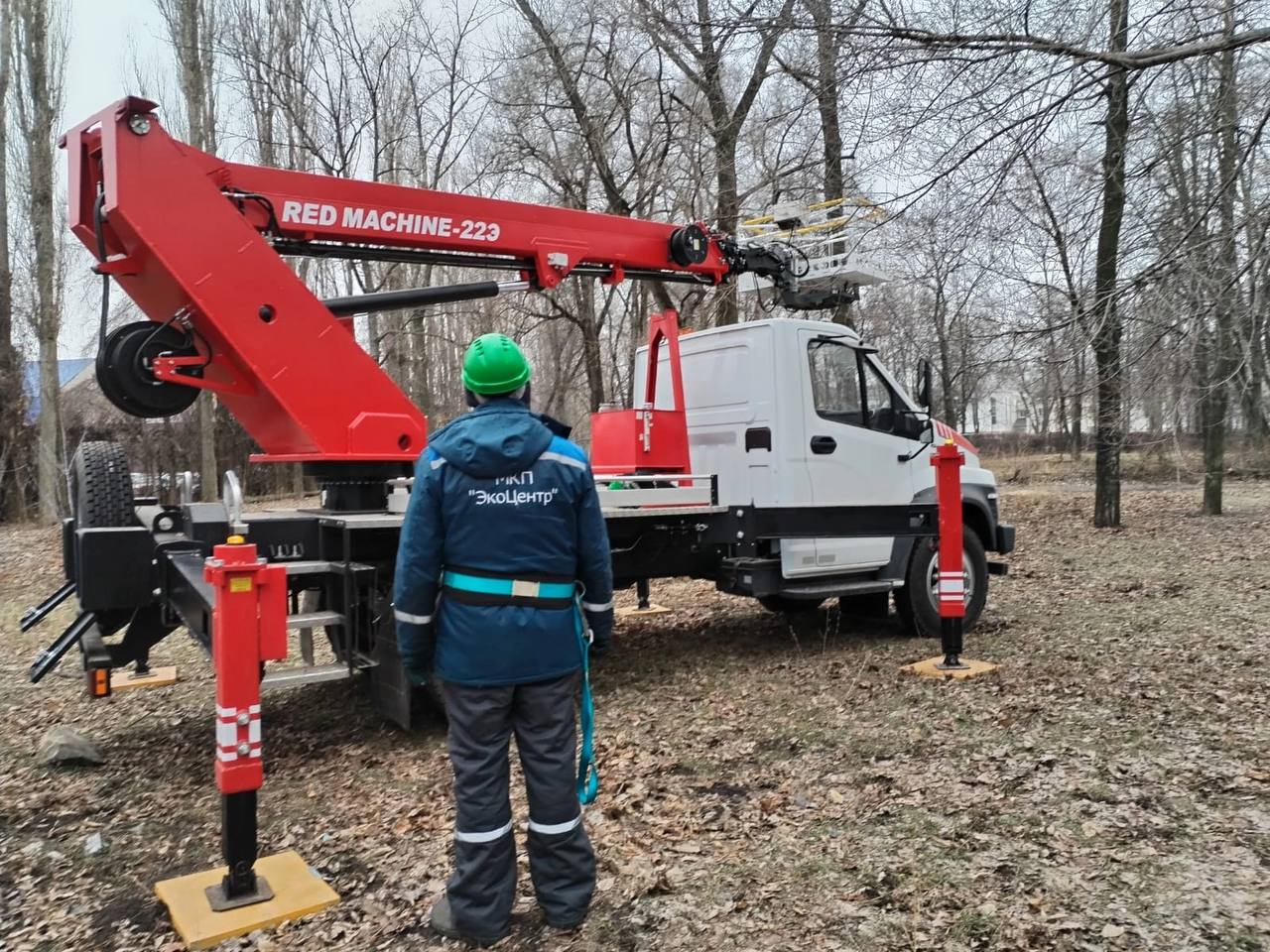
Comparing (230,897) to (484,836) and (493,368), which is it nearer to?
(484,836)

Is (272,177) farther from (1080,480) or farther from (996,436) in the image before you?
(996,436)

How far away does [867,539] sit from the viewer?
322 inches

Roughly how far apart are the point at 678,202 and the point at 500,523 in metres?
15.7

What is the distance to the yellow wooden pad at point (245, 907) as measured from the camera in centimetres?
346

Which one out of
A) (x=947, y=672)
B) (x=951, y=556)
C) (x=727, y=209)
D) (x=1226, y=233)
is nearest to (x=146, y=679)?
(x=947, y=672)

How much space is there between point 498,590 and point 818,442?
4811 millimetres

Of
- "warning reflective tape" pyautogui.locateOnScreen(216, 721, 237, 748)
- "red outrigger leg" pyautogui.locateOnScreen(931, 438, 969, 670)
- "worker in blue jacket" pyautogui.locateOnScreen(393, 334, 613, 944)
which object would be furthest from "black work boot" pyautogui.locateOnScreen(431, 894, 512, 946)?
"red outrigger leg" pyautogui.locateOnScreen(931, 438, 969, 670)

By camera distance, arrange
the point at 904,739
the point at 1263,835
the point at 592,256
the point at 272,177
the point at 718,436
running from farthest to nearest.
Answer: the point at 718,436 < the point at 592,256 < the point at 272,177 < the point at 904,739 < the point at 1263,835

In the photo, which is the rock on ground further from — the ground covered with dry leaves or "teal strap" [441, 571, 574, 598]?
"teal strap" [441, 571, 574, 598]

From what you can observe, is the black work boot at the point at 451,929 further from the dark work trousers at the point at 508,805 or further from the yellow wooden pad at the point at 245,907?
the yellow wooden pad at the point at 245,907

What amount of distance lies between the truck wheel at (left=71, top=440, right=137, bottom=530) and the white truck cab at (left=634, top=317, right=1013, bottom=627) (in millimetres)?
4073

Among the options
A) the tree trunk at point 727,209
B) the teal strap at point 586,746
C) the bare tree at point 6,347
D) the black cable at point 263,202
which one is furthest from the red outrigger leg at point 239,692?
the bare tree at point 6,347

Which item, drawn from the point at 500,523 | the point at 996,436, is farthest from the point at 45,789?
the point at 996,436

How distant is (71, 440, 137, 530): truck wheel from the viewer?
5.65 meters
